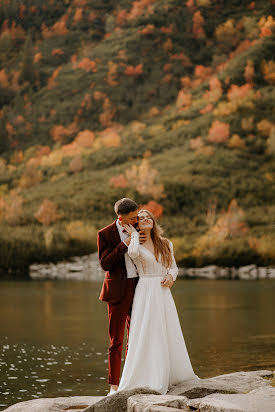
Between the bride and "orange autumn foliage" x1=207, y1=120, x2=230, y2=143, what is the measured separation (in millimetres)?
72192

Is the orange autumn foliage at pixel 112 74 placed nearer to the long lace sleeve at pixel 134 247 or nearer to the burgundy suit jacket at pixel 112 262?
the burgundy suit jacket at pixel 112 262

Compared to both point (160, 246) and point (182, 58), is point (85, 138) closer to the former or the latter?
point (182, 58)

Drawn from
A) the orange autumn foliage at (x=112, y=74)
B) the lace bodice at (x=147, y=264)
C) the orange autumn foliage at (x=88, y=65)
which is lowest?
the lace bodice at (x=147, y=264)

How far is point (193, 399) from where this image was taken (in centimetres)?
729

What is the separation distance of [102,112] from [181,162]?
A: 2412 centimetres

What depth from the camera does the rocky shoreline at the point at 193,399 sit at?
6906mm

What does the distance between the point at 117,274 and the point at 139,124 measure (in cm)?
8386

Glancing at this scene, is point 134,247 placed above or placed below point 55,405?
above

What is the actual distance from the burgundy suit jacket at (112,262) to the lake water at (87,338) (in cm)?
300

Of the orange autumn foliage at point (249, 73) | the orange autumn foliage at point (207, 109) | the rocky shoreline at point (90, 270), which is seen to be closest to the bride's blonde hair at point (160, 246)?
the rocky shoreline at point (90, 270)

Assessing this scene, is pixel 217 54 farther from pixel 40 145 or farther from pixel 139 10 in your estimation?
pixel 40 145

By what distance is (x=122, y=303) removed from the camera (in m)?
8.37

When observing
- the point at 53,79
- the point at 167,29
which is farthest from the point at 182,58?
the point at 53,79

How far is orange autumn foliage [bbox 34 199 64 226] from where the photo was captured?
6700 cm
